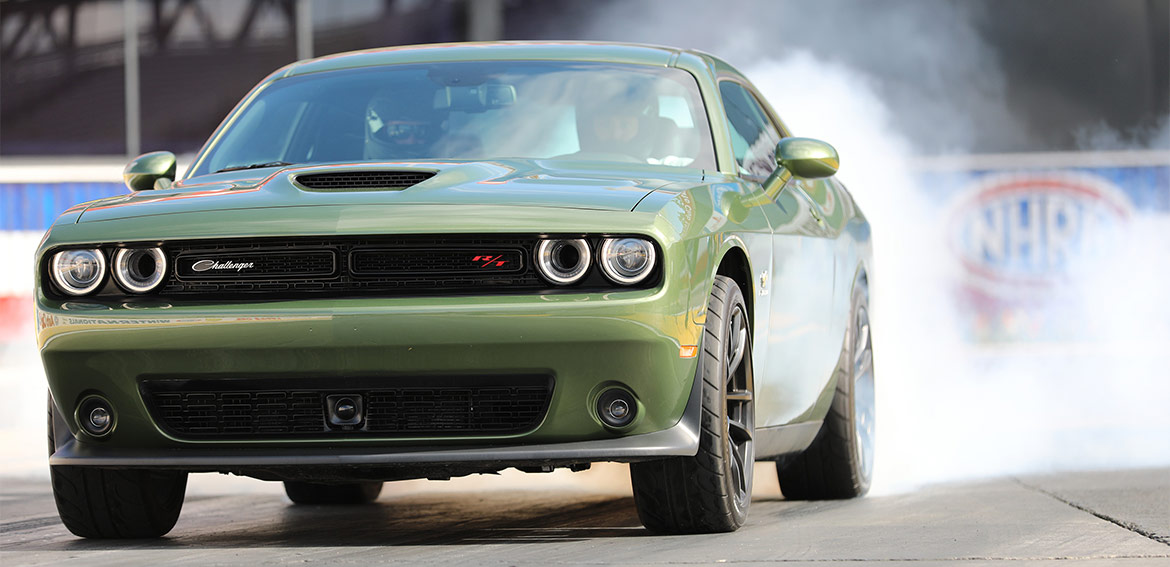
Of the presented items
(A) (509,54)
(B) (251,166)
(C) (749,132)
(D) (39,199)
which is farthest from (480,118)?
(D) (39,199)

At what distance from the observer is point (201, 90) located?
70.3 feet

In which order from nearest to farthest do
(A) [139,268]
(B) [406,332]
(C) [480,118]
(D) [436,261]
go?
(B) [406,332]
(D) [436,261]
(A) [139,268]
(C) [480,118]

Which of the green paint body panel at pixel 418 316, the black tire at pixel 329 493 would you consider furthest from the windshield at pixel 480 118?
the black tire at pixel 329 493

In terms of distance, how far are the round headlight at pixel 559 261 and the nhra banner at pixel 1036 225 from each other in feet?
40.0

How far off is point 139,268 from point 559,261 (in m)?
1.13

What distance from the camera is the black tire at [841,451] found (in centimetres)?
733

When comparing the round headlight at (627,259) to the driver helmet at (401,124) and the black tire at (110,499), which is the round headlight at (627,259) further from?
the black tire at (110,499)

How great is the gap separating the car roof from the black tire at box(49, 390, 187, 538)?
169 cm

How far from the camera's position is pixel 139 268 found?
5.44 meters

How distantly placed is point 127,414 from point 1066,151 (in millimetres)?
15739

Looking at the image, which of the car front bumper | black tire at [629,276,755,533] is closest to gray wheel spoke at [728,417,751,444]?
black tire at [629,276,755,533]

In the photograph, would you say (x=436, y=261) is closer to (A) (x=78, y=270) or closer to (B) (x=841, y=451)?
(A) (x=78, y=270)

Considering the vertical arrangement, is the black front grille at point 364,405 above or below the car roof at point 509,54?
below

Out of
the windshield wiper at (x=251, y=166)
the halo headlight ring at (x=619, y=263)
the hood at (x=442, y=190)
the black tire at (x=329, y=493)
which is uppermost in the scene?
the windshield wiper at (x=251, y=166)
